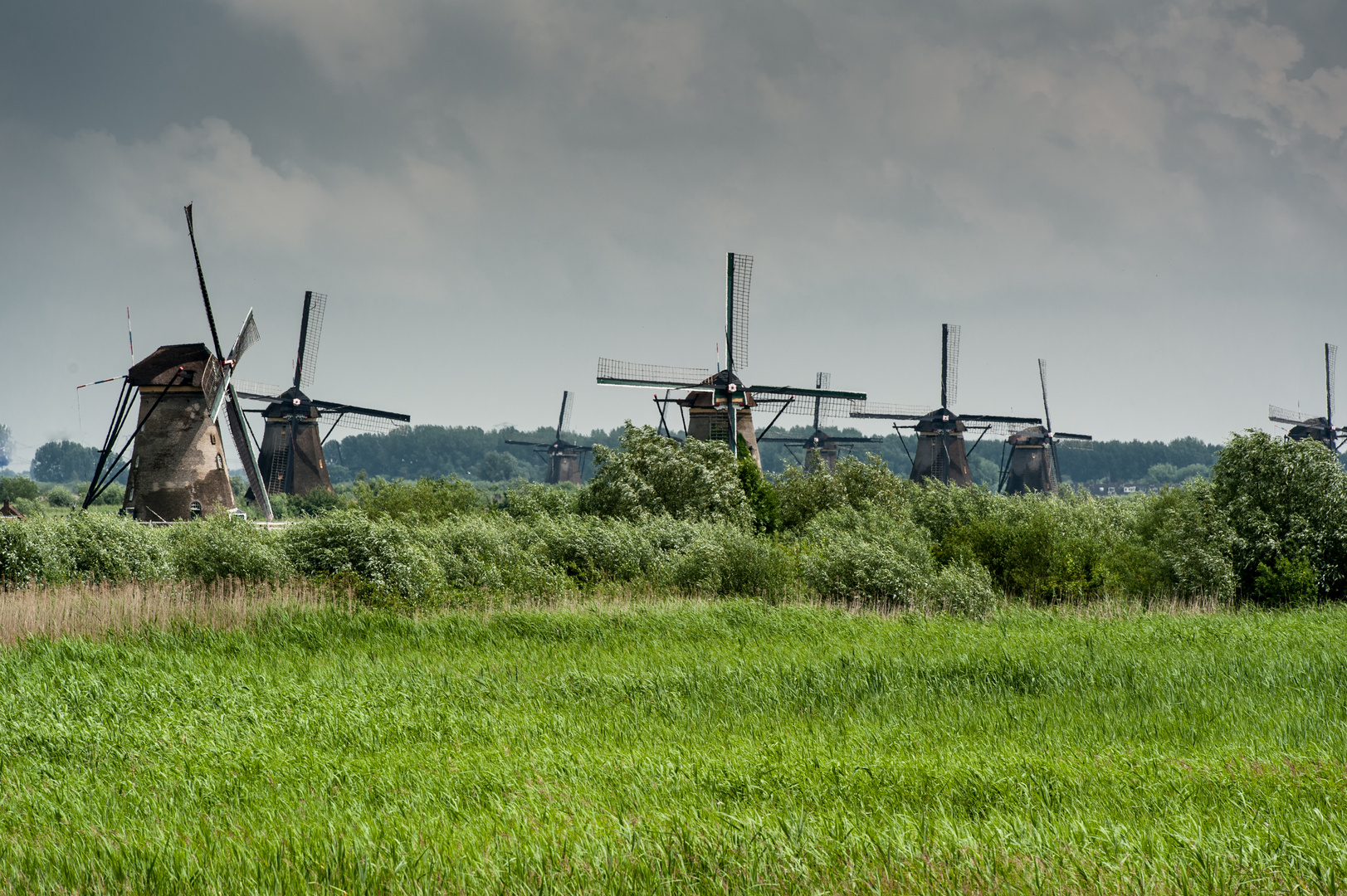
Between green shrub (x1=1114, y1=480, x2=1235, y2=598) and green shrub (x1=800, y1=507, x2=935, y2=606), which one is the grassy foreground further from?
green shrub (x1=1114, y1=480, x2=1235, y2=598)

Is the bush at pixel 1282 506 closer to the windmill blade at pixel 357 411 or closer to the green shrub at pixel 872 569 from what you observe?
the green shrub at pixel 872 569

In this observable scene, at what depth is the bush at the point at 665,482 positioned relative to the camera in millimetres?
30609

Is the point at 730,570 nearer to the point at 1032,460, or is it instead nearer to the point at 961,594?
the point at 961,594

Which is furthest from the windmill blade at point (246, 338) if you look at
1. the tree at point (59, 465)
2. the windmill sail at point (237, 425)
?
the tree at point (59, 465)

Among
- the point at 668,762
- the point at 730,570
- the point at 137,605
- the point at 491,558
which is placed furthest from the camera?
the point at 730,570

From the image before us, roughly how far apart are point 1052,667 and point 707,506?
1940 cm

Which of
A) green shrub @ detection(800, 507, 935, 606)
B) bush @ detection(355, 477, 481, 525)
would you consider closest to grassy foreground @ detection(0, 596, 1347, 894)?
green shrub @ detection(800, 507, 935, 606)

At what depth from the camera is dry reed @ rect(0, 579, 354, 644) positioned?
1364cm

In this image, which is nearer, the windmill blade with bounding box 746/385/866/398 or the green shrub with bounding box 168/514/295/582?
the green shrub with bounding box 168/514/295/582

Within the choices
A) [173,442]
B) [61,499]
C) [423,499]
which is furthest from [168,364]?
[61,499]

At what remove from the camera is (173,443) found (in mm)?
30750

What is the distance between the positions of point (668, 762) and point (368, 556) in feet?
46.1

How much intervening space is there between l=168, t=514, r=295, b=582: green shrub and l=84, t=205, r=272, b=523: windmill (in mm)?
12288

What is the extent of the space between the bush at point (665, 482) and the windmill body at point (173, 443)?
13780mm
